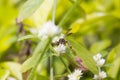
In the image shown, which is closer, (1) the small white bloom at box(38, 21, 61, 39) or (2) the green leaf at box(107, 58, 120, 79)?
(1) the small white bloom at box(38, 21, 61, 39)

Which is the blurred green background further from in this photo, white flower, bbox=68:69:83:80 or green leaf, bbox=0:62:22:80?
white flower, bbox=68:69:83:80

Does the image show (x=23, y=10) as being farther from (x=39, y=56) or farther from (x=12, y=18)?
(x=12, y=18)

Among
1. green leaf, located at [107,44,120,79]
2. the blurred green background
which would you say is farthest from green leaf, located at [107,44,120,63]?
the blurred green background

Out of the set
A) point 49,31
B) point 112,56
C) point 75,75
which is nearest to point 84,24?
point 112,56

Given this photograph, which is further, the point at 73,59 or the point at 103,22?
the point at 103,22

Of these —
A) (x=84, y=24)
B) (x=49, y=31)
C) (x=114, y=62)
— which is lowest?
(x=49, y=31)

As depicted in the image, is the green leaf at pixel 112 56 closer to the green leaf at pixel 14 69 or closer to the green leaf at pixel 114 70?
the green leaf at pixel 114 70

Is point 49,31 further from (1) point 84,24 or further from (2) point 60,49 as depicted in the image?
(1) point 84,24

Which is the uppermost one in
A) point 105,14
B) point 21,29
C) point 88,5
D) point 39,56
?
point 88,5

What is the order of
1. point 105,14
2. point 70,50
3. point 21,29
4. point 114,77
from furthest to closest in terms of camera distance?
point 105,14 < point 21,29 < point 114,77 < point 70,50

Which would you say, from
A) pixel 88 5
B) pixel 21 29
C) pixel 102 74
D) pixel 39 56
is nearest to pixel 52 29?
pixel 39 56

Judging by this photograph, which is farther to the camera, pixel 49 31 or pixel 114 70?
pixel 114 70
